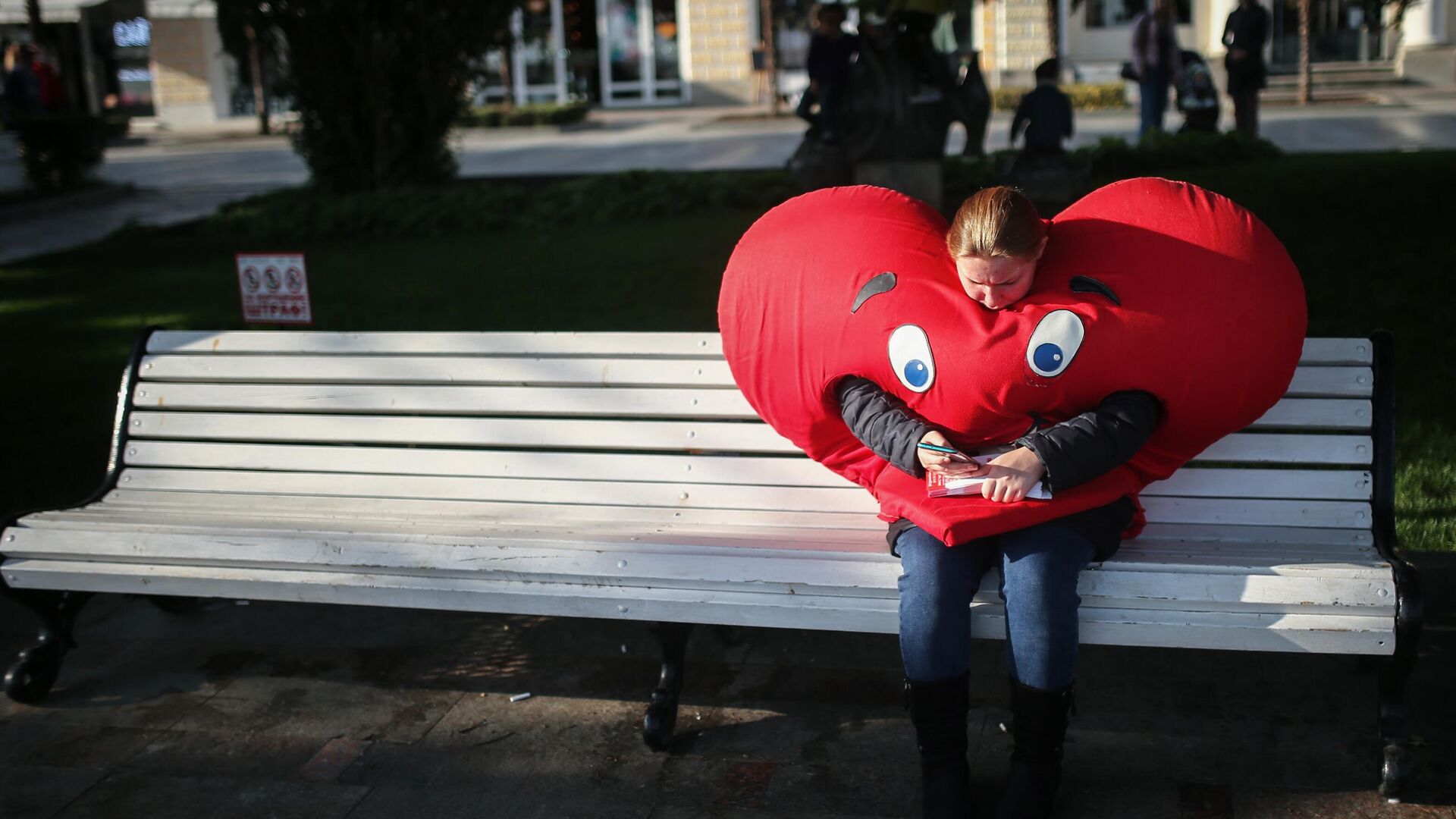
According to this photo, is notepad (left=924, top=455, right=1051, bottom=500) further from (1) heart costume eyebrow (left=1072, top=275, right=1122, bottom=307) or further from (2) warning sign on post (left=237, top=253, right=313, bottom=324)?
(2) warning sign on post (left=237, top=253, right=313, bottom=324)

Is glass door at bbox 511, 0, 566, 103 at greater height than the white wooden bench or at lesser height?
greater

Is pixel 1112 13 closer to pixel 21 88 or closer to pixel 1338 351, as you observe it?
pixel 21 88

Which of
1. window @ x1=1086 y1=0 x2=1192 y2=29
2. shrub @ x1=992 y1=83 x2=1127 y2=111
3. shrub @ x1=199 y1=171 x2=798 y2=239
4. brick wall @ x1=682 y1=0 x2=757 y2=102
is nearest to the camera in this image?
shrub @ x1=199 y1=171 x2=798 y2=239

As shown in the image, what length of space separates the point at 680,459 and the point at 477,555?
696 millimetres

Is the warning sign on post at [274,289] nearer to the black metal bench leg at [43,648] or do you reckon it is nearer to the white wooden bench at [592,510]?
the white wooden bench at [592,510]

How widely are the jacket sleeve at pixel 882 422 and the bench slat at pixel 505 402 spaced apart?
656mm

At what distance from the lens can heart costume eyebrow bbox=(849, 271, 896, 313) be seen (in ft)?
11.3

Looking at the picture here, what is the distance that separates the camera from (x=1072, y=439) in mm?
3240

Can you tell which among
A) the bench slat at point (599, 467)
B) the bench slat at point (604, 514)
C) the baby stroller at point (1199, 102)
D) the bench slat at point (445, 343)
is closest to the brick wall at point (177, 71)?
the baby stroller at point (1199, 102)

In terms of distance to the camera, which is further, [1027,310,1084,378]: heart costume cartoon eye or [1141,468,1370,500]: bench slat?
[1141,468,1370,500]: bench slat

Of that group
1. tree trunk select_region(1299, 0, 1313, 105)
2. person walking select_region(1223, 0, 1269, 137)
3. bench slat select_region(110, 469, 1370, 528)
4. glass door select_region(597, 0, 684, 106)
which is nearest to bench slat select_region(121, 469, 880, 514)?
bench slat select_region(110, 469, 1370, 528)

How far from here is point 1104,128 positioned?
70.8 ft

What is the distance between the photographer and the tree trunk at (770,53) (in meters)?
29.2

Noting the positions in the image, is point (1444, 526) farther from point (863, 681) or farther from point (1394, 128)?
point (1394, 128)
